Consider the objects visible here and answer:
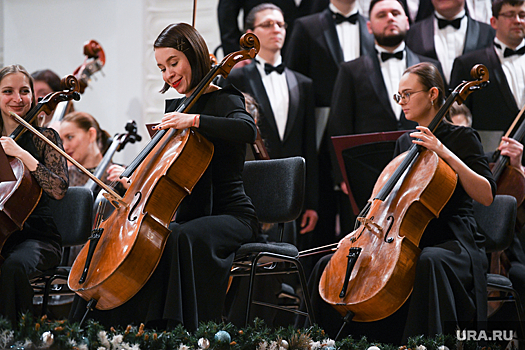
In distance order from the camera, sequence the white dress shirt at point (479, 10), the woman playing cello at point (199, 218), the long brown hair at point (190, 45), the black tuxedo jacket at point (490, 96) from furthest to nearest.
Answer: the white dress shirt at point (479, 10), the black tuxedo jacket at point (490, 96), the long brown hair at point (190, 45), the woman playing cello at point (199, 218)

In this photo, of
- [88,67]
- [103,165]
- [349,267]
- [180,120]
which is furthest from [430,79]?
[88,67]

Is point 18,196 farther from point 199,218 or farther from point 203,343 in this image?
point 203,343

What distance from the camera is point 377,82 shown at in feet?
10.7

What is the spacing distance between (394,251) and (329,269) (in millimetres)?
270

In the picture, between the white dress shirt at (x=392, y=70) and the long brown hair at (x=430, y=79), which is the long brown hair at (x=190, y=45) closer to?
the long brown hair at (x=430, y=79)

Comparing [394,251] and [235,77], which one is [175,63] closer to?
[394,251]

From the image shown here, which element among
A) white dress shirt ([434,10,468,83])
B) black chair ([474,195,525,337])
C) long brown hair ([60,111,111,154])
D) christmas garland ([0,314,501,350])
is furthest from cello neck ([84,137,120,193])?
white dress shirt ([434,10,468,83])

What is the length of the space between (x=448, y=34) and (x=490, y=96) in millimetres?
482

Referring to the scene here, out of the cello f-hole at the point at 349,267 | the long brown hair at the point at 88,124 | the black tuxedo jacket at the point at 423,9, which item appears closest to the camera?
the cello f-hole at the point at 349,267

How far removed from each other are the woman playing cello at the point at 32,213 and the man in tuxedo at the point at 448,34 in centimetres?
214

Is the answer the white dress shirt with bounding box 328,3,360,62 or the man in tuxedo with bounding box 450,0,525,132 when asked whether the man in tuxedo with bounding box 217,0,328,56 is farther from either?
the man in tuxedo with bounding box 450,0,525,132

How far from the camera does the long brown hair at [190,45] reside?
2059 millimetres

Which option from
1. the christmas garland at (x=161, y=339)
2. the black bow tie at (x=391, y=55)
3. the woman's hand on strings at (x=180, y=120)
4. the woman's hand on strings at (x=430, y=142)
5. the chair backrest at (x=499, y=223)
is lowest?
the christmas garland at (x=161, y=339)

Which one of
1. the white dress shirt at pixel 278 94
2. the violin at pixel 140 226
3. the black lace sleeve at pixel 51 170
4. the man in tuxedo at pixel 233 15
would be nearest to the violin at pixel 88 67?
the man in tuxedo at pixel 233 15
